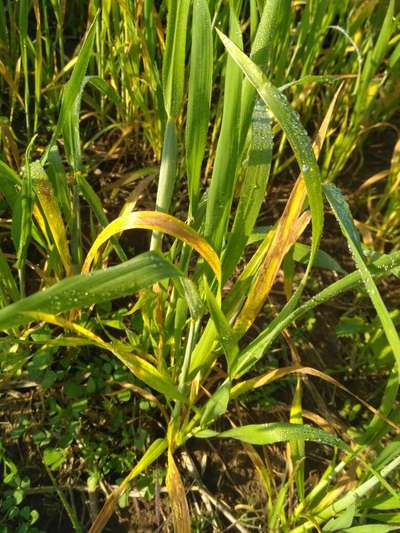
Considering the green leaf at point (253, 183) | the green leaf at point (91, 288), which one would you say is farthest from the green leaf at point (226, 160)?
the green leaf at point (91, 288)

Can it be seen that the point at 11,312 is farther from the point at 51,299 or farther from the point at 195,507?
the point at 195,507

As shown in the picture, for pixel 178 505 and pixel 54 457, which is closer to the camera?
pixel 178 505

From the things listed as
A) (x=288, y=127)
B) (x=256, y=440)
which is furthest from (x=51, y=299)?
(x=256, y=440)

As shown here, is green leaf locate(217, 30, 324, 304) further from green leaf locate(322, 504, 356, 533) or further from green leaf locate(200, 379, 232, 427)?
green leaf locate(322, 504, 356, 533)

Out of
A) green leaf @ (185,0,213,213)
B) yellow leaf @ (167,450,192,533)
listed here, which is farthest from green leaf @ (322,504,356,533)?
green leaf @ (185,0,213,213)

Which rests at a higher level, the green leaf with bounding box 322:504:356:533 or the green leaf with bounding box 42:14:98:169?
the green leaf with bounding box 42:14:98:169

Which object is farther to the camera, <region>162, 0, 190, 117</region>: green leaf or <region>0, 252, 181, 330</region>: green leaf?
<region>162, 0, 190, 117</region>: green leaf

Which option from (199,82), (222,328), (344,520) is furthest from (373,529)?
(199,82)

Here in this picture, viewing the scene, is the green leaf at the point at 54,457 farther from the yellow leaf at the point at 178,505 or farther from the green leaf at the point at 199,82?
the green leaf at the point at 199,82

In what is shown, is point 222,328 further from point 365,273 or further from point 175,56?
point 175,56
